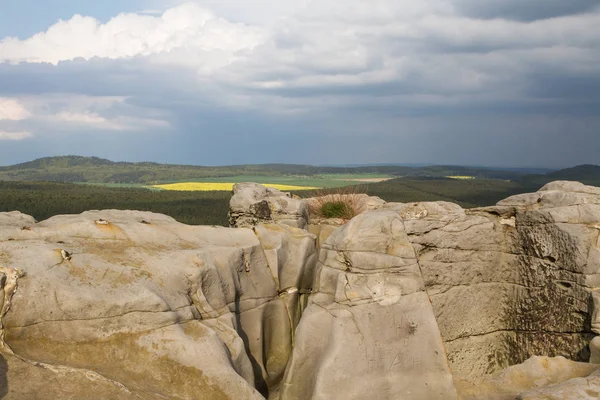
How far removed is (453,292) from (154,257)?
9.11 metres

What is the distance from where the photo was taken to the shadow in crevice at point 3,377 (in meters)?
8.92

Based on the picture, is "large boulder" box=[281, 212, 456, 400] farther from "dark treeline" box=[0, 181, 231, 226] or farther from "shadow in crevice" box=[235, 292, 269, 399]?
"dark treeline" box=[0, 181, 231, 226]

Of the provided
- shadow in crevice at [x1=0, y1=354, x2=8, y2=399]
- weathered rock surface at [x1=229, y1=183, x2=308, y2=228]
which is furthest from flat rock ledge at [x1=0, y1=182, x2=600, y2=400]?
weathered rock surface at [x1=229, y1=183, x2=308, y2=228]

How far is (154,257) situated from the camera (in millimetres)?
12625

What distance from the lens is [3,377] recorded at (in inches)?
363

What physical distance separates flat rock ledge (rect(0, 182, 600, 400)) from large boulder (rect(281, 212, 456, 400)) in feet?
0.11

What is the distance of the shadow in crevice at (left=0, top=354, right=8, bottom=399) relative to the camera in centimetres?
892

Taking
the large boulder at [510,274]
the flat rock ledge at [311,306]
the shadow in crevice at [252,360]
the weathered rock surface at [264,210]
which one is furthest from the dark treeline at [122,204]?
the shadow in crevice at [252,360]

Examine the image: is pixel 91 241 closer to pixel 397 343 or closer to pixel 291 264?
pixel 291 264

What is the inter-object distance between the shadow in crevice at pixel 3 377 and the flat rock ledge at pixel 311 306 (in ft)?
0.10

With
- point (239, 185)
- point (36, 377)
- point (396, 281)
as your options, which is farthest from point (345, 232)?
point (239, 185)

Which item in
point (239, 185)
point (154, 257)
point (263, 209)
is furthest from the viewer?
point (239, 185)

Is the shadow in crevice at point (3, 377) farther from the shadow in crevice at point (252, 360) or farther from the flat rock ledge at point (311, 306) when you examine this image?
the shadow in crevice at point (252, 360)

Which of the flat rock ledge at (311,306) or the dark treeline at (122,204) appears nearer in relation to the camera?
the flat rock ledge at (311,306)
